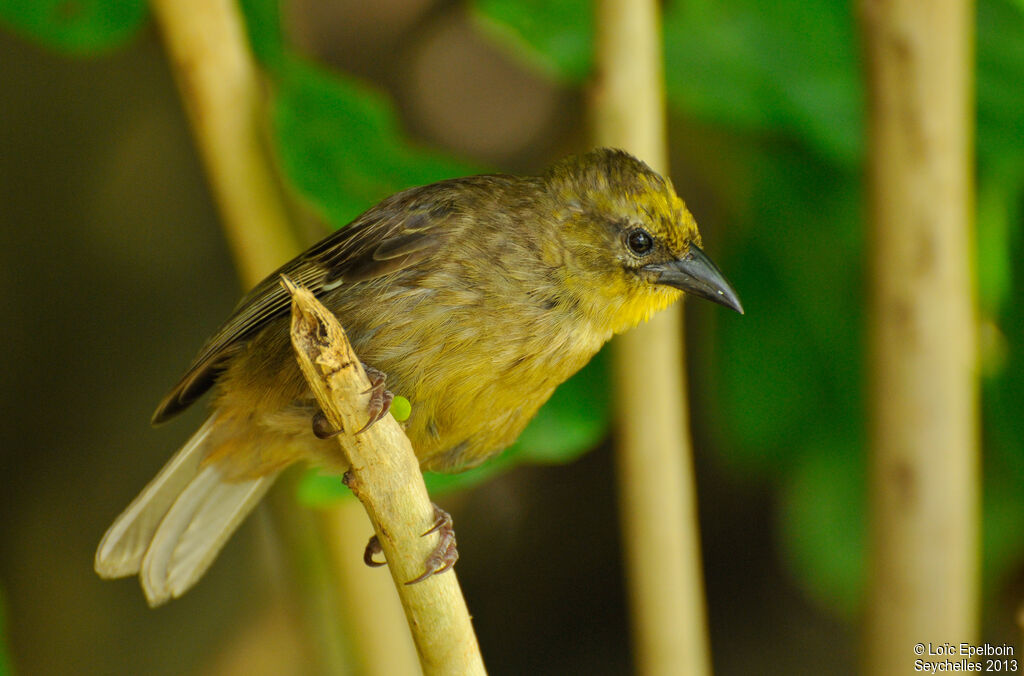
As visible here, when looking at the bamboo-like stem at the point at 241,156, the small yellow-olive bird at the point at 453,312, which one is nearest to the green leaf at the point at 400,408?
the small yellow-olive bird at the point at 453,312

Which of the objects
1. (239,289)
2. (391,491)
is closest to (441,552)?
(391,491)

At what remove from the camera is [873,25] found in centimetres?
188

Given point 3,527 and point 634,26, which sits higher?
point 634,26

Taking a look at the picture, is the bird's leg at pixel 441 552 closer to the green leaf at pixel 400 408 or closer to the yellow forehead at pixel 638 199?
the green leaf at pixel 400 408

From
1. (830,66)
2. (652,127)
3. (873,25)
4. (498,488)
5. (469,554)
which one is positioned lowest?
(469,554)

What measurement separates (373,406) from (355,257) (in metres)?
0.54

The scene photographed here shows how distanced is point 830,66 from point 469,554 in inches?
79.7

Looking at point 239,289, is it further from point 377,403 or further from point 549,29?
point 377,403

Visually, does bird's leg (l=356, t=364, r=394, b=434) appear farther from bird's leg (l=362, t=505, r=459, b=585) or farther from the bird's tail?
the bird's tail

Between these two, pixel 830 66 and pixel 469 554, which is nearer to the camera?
pixel 830 66

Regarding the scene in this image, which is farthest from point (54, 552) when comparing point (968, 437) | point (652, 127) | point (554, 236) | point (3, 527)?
point (968, 437)

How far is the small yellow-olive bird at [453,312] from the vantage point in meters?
1.83

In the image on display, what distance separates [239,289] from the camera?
313 centimetres

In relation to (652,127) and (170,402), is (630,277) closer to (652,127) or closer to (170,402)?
(652,127)
